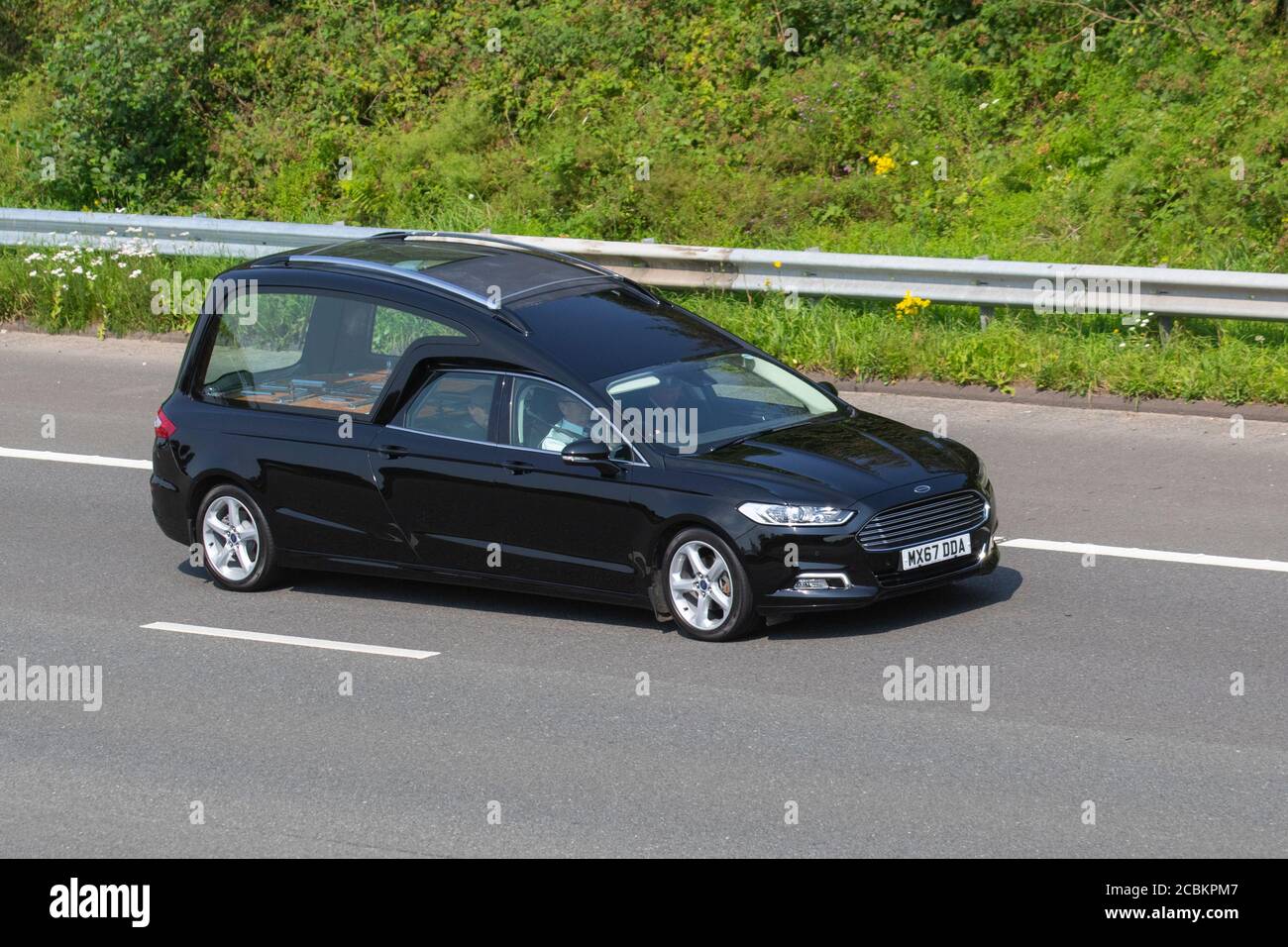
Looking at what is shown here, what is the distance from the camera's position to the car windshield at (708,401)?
9.61 meters

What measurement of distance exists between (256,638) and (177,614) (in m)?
0.78

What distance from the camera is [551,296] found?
10422 mm

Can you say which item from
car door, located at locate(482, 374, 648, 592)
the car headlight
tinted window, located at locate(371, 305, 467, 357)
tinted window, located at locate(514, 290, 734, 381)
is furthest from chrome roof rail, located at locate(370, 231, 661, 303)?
the car headlight

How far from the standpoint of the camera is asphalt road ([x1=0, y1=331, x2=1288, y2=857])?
6.91m

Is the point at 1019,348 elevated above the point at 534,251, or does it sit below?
below

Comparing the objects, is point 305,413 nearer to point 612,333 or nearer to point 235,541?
point 235,541

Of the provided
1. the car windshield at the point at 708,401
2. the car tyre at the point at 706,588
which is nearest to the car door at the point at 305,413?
the car windshield at the point at 708,401

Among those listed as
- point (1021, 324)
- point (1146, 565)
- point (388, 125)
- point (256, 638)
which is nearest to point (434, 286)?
point (256, 638)

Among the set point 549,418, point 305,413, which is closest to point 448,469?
point 549,418

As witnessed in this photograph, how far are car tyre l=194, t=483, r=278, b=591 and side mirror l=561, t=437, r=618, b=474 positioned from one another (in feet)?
6.89

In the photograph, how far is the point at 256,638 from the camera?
9.77 m

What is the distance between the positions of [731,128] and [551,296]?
10672 mm

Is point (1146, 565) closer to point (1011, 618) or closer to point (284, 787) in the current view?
point (1011, 618)

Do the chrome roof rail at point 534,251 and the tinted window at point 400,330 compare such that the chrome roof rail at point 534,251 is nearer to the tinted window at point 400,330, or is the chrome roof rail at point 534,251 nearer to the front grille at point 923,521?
the tinted window at point 400,330
